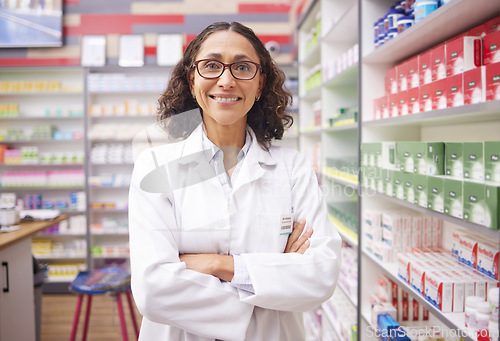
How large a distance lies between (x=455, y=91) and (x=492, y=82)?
0.21 m

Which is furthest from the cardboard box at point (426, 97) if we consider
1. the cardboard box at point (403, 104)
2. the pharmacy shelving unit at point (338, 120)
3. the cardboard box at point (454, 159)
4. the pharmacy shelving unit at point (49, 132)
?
the pharmacy shelving unit at point (49, 132)

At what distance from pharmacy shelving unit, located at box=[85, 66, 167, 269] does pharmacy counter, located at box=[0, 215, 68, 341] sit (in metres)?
2.31

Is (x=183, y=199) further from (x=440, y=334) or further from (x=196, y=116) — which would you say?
(x=440, y=334)

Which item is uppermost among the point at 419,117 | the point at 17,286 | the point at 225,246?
the point at 419,117

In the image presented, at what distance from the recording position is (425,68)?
73.1 inches

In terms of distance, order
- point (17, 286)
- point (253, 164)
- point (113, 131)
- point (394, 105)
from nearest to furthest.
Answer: point (253, 164), point (394, 105), point (17, 286), point (113, 131)

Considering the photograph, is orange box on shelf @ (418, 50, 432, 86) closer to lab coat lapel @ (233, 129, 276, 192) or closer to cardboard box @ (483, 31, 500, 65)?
cardboard box @ (483, 31, 500, 65)

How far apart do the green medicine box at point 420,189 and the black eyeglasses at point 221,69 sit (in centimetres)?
93

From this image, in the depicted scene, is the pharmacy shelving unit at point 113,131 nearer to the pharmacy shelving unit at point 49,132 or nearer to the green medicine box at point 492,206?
the pharmacy shelving unit at point 49,132

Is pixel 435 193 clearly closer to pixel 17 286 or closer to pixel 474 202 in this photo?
pixel 474 202

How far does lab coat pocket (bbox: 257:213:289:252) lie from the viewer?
4.51 ft

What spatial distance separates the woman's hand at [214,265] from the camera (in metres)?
1.29

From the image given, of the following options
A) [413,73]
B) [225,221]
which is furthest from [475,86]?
[225,221]

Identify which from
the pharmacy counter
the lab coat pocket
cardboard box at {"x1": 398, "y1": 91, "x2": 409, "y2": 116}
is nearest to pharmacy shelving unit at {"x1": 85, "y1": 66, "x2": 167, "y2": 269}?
the pharmacy counter
